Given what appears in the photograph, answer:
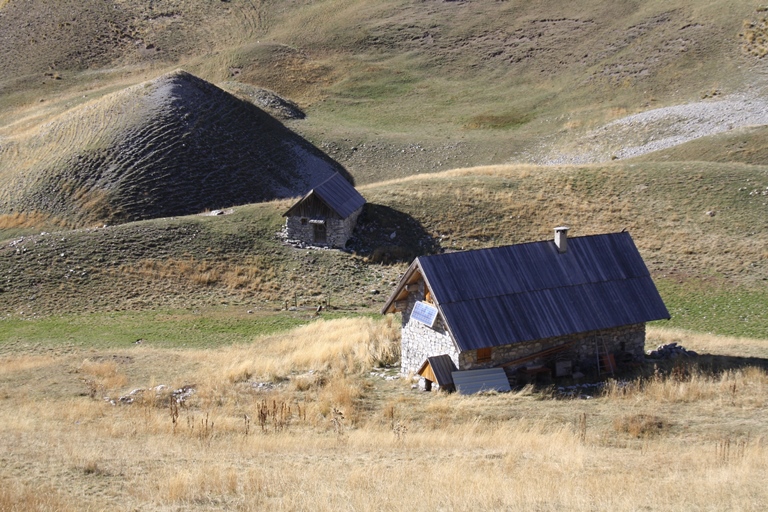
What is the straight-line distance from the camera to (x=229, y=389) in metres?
22.5

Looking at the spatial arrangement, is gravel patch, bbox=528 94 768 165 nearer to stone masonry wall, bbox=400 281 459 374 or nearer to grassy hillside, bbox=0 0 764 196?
grassy hillside, bbox=0 0 764 196

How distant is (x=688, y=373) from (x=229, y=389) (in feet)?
45.2

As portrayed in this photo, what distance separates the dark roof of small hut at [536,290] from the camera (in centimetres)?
2297

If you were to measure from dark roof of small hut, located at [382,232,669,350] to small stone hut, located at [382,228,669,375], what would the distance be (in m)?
0.03

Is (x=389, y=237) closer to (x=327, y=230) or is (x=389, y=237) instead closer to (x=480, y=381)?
(x=327, y=230)

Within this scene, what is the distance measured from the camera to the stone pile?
2600cm

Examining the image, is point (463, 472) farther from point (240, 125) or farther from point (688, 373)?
point (240, 125)

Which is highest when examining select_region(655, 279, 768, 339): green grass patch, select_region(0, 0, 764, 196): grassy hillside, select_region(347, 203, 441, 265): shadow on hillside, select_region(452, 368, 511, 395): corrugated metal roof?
select_region(0, 0, 764, 196): grassy hillside

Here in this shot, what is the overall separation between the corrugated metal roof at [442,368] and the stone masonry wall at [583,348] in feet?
1.24

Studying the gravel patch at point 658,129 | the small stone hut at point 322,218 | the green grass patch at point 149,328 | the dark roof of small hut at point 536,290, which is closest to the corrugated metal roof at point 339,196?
the small stone hut at point 322,218

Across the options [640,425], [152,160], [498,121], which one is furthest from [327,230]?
[498,121]

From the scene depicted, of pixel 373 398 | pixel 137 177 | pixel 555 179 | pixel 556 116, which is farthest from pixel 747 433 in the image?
pixel 556 116

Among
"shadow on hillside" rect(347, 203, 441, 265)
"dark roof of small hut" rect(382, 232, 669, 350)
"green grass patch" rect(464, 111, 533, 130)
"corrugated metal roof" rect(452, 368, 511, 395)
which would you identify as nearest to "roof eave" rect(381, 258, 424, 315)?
"dark roof of small hut" rect(382, 232, 669, 350)

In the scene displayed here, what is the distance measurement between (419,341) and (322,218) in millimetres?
19802
